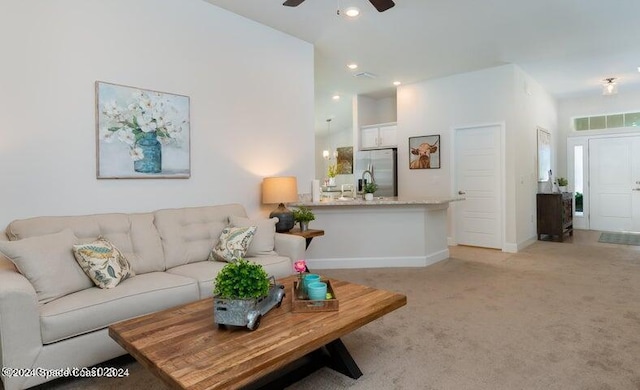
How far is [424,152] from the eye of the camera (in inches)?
254

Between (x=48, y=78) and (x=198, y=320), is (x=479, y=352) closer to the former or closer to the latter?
(x=198, y=320)

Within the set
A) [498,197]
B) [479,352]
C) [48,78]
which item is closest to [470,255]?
[498,197]

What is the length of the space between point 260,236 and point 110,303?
1.34 m

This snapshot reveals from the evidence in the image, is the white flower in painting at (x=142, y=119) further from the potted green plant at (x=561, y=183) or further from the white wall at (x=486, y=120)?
the potted green plant at (x=561, y=183)

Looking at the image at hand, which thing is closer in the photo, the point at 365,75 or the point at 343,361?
the point at 343,361

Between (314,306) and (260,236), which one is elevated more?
(260,236)

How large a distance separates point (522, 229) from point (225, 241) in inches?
193

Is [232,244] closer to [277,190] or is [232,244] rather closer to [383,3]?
[277,190]

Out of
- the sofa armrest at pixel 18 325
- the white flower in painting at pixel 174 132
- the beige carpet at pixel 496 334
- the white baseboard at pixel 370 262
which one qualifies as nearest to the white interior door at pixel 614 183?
the beige carpet at pixel 496 334

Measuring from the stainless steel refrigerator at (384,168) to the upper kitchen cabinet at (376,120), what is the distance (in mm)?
223

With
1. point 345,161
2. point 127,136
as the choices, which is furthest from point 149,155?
point 345,161

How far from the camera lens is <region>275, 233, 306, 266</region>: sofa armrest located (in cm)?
333

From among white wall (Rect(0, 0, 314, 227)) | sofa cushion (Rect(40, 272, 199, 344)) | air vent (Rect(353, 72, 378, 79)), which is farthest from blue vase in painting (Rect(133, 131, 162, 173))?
air vent (Rect(353, 72, 378, 79))

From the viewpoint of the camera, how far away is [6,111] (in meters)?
2.58
